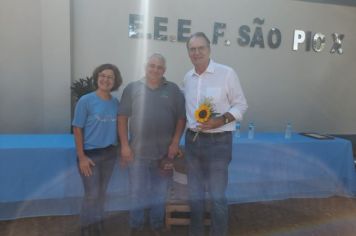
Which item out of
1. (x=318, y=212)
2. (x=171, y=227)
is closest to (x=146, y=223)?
(x=171, y=227)

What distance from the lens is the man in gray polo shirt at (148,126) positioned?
2861 millimetres

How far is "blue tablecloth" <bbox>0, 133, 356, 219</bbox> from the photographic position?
3.27 metres

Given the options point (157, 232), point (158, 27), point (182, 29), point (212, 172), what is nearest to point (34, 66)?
point (158, 27)

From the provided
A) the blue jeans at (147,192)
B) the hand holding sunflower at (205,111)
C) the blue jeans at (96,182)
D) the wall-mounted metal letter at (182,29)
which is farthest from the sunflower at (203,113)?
the wall-mounted metal letter at (182,29)

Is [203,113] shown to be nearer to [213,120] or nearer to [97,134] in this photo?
[213,120]

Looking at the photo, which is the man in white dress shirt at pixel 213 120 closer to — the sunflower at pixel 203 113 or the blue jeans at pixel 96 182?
the sunflower at pixel 203 113

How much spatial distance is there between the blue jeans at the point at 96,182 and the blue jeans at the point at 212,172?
0.67 metres

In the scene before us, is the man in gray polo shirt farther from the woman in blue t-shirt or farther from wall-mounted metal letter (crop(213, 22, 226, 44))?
wall-mounted metal letter (crop(213, 22, 226, 44))

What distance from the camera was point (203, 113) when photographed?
2.64m

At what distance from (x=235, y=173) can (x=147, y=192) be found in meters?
1.24

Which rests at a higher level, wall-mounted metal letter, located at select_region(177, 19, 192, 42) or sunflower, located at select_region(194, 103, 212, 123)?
wall-mounted metal letter, located at select_region(177, 19, 192, 42)

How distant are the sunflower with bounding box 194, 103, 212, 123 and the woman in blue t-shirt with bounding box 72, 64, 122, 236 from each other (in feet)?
2.26

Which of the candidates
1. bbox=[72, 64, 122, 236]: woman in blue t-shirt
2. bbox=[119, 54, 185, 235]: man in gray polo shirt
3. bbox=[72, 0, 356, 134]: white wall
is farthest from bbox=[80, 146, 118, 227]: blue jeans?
bbox=[72, 0, 356, 134]: white wall

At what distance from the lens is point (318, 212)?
13.0ft
